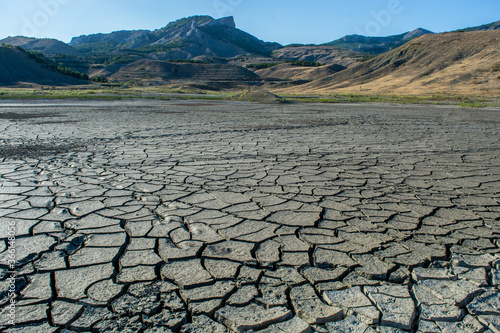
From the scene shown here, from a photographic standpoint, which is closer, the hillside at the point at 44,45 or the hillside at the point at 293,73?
the hillside at the point at 293,73

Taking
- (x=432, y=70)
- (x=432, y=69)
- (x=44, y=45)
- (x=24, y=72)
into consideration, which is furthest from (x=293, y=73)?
(x=44, y=45)

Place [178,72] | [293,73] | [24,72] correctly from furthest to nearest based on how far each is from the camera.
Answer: [293,73] → [178,72] → [24,72]

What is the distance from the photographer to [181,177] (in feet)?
14.9

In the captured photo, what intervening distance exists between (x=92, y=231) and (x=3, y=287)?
0.82m

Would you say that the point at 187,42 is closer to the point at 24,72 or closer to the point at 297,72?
the point at 297,72

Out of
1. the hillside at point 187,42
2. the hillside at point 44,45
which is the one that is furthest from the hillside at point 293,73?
the hillside at point 44,45

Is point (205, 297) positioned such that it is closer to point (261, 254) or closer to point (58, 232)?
point (261, 254)

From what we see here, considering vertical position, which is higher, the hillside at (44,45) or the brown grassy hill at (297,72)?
the hillside at (44,45)

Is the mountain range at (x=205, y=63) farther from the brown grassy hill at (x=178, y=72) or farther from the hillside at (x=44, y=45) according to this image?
the hillside at (x=44, y=45)

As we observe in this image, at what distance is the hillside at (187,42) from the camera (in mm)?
118562

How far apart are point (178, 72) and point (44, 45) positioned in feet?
282

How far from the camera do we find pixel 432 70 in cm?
5284

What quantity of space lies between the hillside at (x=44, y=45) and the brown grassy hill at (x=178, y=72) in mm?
58986

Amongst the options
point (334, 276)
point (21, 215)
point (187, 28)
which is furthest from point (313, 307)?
point (187, 28)
